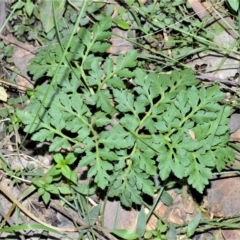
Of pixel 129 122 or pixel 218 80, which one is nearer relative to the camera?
pixel 129 122

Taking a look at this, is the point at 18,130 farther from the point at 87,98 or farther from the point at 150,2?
the point at 150,2

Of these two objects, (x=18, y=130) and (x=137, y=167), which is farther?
(x=18, y=130)

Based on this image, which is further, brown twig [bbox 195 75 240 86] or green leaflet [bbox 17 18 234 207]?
brown twig [bbox 195 75 240 86]

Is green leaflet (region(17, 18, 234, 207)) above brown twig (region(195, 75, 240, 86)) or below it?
below

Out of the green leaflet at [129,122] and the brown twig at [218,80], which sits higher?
the brown twig at [218,80]

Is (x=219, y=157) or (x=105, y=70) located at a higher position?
(x=105, y=70)

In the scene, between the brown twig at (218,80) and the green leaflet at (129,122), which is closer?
the green leaflet at (129,122)

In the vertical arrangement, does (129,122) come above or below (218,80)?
below

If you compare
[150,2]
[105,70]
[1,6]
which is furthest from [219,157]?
[1,6]
